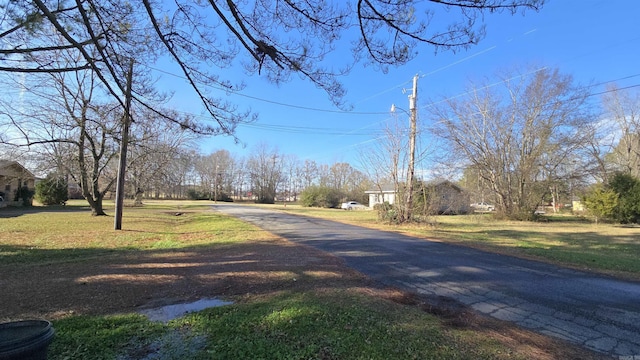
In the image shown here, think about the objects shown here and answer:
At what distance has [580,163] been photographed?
26422 millimetres

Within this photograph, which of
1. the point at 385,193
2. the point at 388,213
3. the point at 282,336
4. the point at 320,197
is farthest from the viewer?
the point at 320,197

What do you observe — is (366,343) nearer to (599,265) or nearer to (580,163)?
(599,265)

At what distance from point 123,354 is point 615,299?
266 inches

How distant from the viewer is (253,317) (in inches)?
163

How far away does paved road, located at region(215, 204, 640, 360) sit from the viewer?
414 centimetres

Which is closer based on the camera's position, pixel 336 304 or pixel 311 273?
pixel 336 304

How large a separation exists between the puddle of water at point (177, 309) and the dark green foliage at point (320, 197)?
47843 mm

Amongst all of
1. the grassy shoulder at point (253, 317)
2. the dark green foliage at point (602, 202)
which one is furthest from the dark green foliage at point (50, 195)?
the dark green foliage at point (602, 202)

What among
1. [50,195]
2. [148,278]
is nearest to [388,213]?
[148,278]

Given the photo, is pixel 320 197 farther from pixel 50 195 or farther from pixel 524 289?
pixel 524 289

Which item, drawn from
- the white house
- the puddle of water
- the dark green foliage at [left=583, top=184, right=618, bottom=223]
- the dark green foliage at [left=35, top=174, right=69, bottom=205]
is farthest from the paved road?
the dark green foliage at [left=35, top=174, right=69, bottom=205]

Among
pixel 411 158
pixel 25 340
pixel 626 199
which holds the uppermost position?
pixel 411 158

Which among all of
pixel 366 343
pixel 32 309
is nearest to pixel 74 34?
pixel 32 309

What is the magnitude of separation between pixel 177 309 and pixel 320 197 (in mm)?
48169
